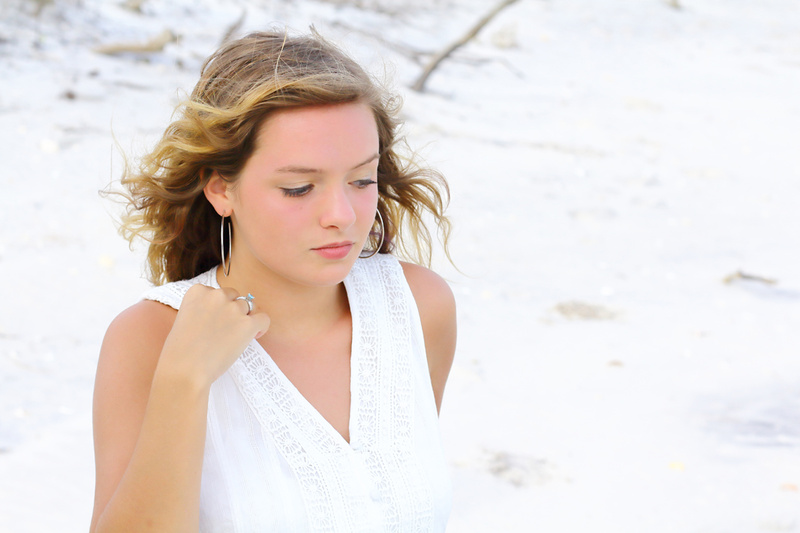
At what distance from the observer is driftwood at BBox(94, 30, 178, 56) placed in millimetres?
6641

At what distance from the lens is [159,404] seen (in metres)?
1.55

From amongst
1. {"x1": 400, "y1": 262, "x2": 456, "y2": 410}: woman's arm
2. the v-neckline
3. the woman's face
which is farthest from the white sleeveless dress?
the woman's face

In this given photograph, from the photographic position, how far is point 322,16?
8.48 metres

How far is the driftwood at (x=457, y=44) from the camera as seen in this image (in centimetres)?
734

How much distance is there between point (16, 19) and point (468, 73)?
3844mm

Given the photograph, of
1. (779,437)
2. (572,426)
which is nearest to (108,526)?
(572,426)

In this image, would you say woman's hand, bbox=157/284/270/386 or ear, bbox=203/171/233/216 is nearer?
woman's hand, bbox=157/284/270/386

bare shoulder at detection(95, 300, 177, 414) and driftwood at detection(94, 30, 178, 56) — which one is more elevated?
bare shoulder at detection(95, 300, 177, 414)

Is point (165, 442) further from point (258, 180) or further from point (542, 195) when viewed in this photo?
point (542, 195)

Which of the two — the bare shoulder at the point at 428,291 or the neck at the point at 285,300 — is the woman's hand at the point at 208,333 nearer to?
the neck at the point at 285,300

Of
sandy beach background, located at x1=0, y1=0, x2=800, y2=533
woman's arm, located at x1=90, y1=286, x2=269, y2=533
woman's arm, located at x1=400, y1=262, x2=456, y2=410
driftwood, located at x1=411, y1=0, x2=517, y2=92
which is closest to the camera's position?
woman's arm, located at x1=90, y1=286, x2=269, y2=533

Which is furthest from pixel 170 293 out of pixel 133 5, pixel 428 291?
pixel 133 5

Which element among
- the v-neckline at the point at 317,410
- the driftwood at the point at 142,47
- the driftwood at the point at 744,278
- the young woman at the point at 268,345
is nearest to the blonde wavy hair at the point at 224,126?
the young woman at the point at 268,345

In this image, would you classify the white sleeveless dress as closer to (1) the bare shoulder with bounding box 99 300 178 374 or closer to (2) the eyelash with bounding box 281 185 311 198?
(1) the bare shoulder with bounding box 99 300 178 374
